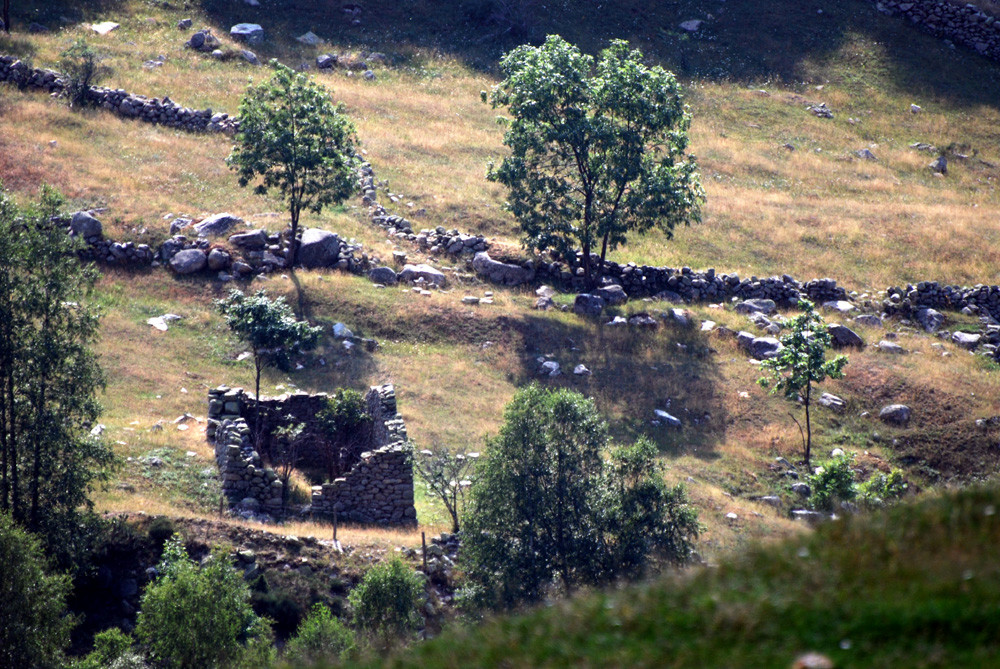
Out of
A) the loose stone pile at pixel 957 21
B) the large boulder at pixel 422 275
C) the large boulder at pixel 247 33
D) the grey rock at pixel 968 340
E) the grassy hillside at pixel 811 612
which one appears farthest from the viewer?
the loose stone pile at pixel 957 21

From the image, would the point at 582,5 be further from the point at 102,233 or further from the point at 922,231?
the point at 102,233

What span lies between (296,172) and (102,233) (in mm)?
7398

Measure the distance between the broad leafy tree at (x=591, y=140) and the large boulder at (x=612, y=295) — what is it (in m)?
1.53

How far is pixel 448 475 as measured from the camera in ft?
74.2

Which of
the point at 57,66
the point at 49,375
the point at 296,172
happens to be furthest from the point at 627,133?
the point at 57,66

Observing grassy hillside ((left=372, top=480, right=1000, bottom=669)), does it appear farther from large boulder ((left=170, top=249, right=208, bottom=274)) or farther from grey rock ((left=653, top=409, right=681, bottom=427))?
large boulder ((left=170, top=249, right=208, bottom=274))

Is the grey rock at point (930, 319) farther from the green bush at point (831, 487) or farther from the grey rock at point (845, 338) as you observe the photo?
the green bush at point (831, 487)

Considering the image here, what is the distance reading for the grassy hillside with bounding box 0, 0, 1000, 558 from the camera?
89.1 ft

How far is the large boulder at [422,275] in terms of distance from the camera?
1355 inches

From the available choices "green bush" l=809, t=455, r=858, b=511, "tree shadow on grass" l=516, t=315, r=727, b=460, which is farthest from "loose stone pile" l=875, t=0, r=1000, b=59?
"green bush" l=809, t=455, r=858, b=511

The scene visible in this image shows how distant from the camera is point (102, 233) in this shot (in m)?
32.9

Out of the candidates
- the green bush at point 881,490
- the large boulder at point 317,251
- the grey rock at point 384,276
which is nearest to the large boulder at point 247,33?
the large boulder at point 317,251

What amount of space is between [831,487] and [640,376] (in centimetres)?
829

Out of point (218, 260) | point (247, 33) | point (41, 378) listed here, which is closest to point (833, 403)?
point (218, 260)
